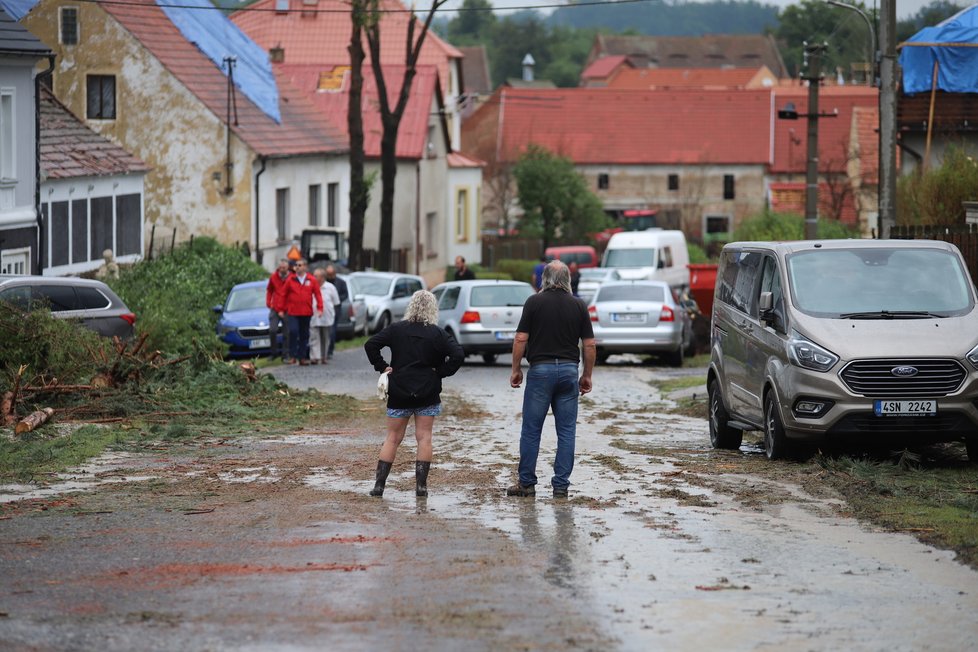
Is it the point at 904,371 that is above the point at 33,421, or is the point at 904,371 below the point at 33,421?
above

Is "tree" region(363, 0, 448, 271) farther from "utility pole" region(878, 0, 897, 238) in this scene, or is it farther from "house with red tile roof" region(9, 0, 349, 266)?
"utility pole" region(878, 0, 897, 238)

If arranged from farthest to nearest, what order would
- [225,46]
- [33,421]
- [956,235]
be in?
1. [225,46]
2. [956,235]
3. [33,421]

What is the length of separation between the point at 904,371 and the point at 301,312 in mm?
15355

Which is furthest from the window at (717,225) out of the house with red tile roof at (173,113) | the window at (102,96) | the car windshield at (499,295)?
the car windshield at (499,295)

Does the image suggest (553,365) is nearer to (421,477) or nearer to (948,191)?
(421,477)

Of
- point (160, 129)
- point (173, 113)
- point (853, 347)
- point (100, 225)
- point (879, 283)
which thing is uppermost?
point (173, 113)


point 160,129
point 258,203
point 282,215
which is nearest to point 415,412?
point 258,203

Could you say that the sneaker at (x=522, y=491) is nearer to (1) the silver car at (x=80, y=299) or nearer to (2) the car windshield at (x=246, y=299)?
(1) the silver car at (x=80, y=299)

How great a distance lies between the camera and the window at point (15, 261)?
3053 cm

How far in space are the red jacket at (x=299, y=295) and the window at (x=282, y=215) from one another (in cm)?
2275

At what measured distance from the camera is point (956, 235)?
22.8 meters

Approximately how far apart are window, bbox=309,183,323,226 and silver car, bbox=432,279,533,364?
959 inches

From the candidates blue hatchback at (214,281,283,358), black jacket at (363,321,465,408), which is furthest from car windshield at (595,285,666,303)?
black jacket at (363,321,465,408)

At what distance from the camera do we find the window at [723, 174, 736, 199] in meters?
86.3
